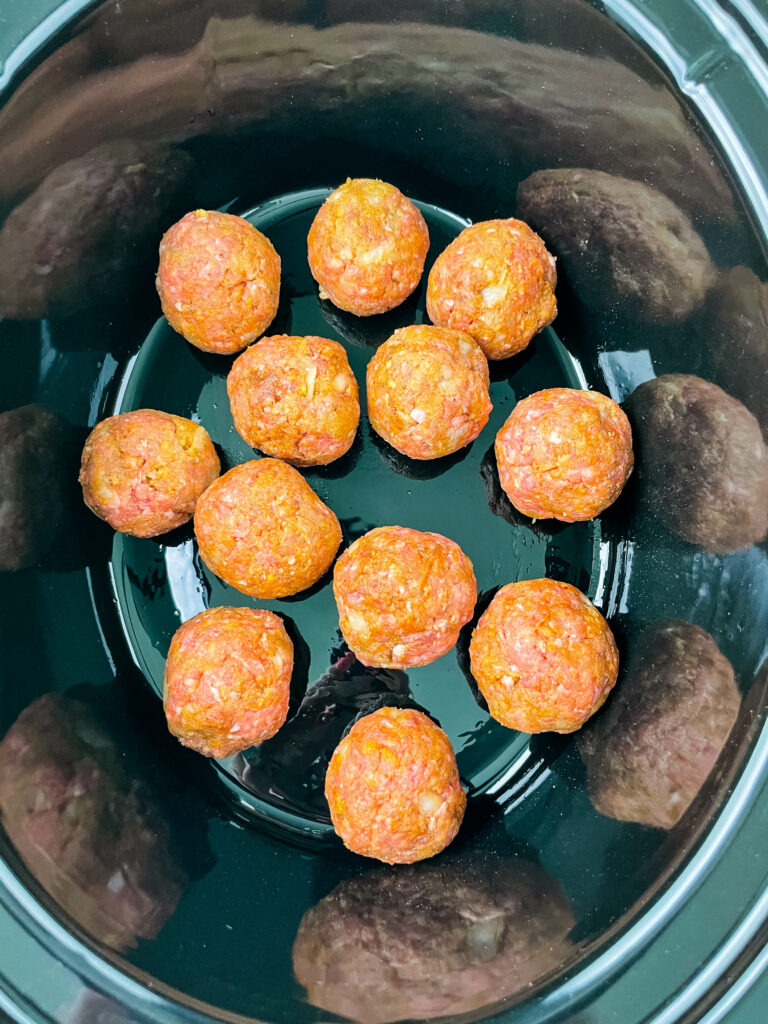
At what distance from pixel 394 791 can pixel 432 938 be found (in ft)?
0.93

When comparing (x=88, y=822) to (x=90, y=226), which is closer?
(x=88, y=822)

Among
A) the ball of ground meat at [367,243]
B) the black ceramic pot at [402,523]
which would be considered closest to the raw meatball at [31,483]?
the black ceramic pot at [402,523]

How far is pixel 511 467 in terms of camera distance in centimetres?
143

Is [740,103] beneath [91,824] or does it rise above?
above

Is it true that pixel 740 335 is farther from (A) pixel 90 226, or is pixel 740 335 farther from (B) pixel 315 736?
(A) pixel 90 226

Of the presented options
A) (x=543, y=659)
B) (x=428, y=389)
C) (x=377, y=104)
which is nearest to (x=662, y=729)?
(x=543, y=659)

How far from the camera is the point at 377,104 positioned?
1.56 metres

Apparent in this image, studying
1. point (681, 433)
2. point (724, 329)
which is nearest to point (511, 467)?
point (681, 433)

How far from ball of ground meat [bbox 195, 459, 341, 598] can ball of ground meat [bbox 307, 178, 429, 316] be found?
0.40 m

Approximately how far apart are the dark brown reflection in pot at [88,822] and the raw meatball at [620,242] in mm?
1395

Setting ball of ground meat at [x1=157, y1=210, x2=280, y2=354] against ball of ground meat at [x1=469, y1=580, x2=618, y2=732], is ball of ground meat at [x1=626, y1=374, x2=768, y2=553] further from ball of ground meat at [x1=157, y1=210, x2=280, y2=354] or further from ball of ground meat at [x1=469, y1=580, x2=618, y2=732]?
ball of ground meat at [x1=157, y1=210, x2=280, y2=354]

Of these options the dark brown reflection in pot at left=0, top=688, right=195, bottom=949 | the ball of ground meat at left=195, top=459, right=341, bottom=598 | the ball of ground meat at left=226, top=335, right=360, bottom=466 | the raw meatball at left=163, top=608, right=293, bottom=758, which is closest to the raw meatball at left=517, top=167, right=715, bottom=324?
the ball of ground meat at left=226, top=335, right=360, bottom=466

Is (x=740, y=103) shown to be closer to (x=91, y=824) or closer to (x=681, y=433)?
(x=681, y=433)

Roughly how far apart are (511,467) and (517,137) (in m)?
0.72
